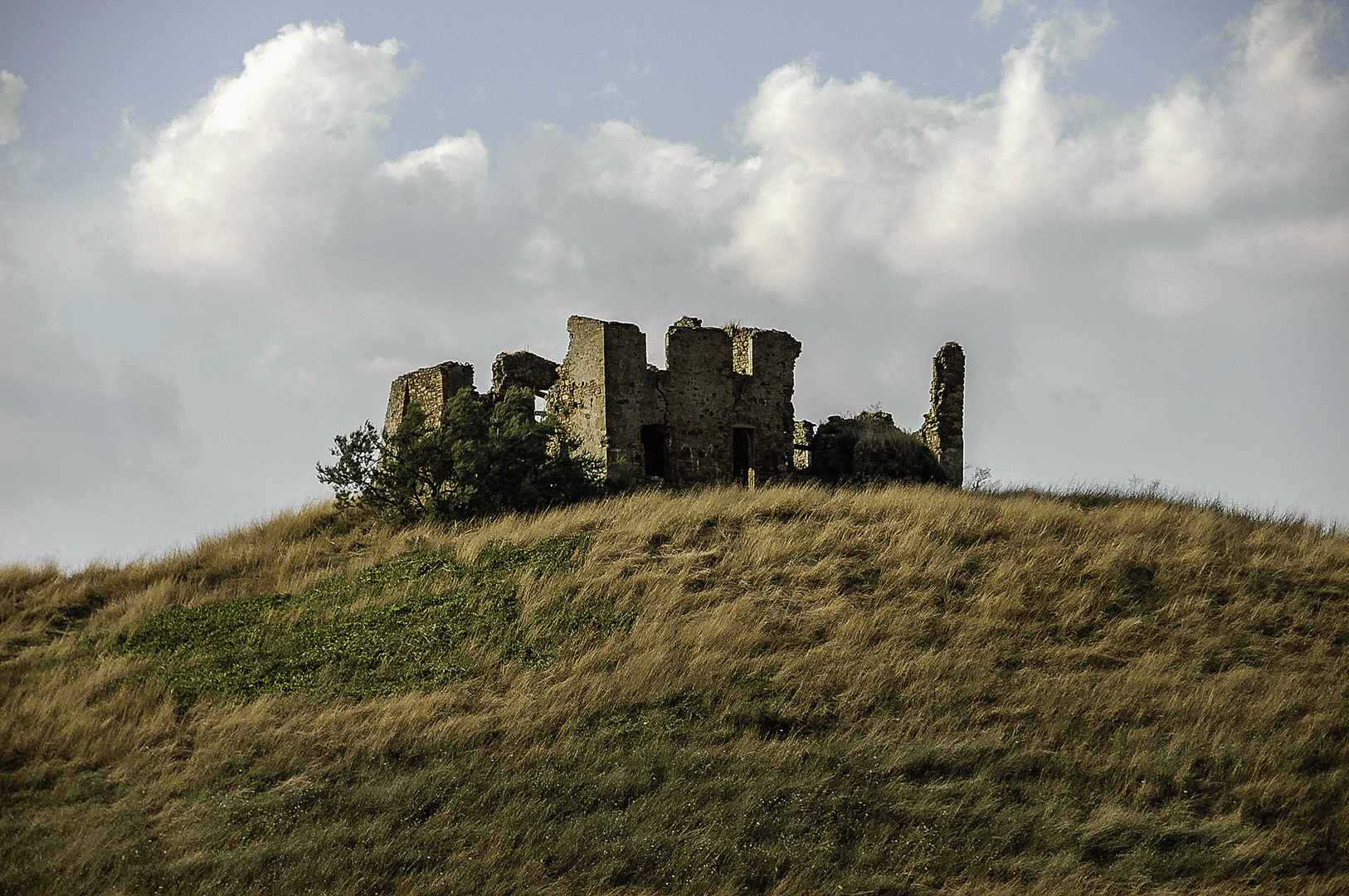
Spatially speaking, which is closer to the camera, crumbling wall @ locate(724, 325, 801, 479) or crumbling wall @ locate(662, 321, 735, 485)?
crumbling wall @ locate(662, 321, 735, 485)

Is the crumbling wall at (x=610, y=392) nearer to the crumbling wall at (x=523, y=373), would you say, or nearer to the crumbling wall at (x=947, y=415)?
the crumbling wall at (x=523, y=373)

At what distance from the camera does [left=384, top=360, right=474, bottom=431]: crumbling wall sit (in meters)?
23.8

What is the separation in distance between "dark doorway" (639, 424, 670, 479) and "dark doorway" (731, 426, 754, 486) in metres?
1.78

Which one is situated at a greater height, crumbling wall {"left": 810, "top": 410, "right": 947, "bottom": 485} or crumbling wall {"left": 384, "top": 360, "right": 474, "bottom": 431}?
crumbling wall {"left": 384, "top": 360, "right": 474, "bottom": 431}

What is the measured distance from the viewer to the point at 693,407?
23203 millimetres

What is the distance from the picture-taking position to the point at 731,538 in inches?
644

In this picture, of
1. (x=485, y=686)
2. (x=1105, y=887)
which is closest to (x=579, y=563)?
(x=485, y=686)

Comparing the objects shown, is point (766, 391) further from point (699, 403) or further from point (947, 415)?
point (947, 415)

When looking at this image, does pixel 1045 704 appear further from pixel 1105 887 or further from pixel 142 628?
Result: pixel 142 628

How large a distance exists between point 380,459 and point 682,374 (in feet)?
21.4

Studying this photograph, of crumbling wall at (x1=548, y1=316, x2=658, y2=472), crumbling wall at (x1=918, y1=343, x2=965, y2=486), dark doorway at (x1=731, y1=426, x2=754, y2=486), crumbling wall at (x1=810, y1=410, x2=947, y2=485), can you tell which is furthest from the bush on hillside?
crumbling wall at (x1=918, y1=343, x2=965, y2=486)

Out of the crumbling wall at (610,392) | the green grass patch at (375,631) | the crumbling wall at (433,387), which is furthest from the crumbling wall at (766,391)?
the green grass patch at (375,631)

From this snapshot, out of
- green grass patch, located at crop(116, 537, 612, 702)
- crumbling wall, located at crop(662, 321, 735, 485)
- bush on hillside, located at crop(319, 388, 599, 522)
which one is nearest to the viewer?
green grass patch, located at crop(116, 537, 612, 702)

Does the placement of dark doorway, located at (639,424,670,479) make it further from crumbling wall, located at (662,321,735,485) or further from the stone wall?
crumbling wall, located at (662,321,735,485)
